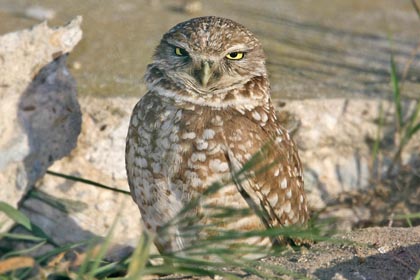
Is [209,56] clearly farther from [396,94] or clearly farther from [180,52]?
[396,94]

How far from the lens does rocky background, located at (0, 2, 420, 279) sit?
4195 millimetres

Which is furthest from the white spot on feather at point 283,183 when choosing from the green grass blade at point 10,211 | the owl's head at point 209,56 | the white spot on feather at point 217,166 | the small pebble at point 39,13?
the small pebble at point 39,13

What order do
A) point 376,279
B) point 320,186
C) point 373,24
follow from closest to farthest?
1. point 376,279
2. point 320,186
3. point 373,24

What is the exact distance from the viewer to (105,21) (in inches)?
223

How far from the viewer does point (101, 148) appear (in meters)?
4.40

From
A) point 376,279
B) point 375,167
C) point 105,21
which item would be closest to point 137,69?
point 105,21

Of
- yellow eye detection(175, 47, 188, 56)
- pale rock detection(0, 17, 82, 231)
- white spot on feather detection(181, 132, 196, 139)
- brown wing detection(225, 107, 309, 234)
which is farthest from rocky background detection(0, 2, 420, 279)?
yellow eye detection(175, 47, 188, 56)

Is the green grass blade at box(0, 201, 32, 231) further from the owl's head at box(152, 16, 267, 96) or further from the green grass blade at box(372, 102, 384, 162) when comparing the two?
the green grass blade at box(372, 102, 384, 162)

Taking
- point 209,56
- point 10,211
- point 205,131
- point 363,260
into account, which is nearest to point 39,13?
point 209,56

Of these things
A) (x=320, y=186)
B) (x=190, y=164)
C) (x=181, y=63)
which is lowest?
(x=320, y=186)

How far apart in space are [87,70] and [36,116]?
2.80ft

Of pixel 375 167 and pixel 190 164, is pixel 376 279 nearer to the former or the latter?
pixel 190 164

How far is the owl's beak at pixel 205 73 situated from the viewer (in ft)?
10.9

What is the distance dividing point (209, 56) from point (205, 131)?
32 cm
